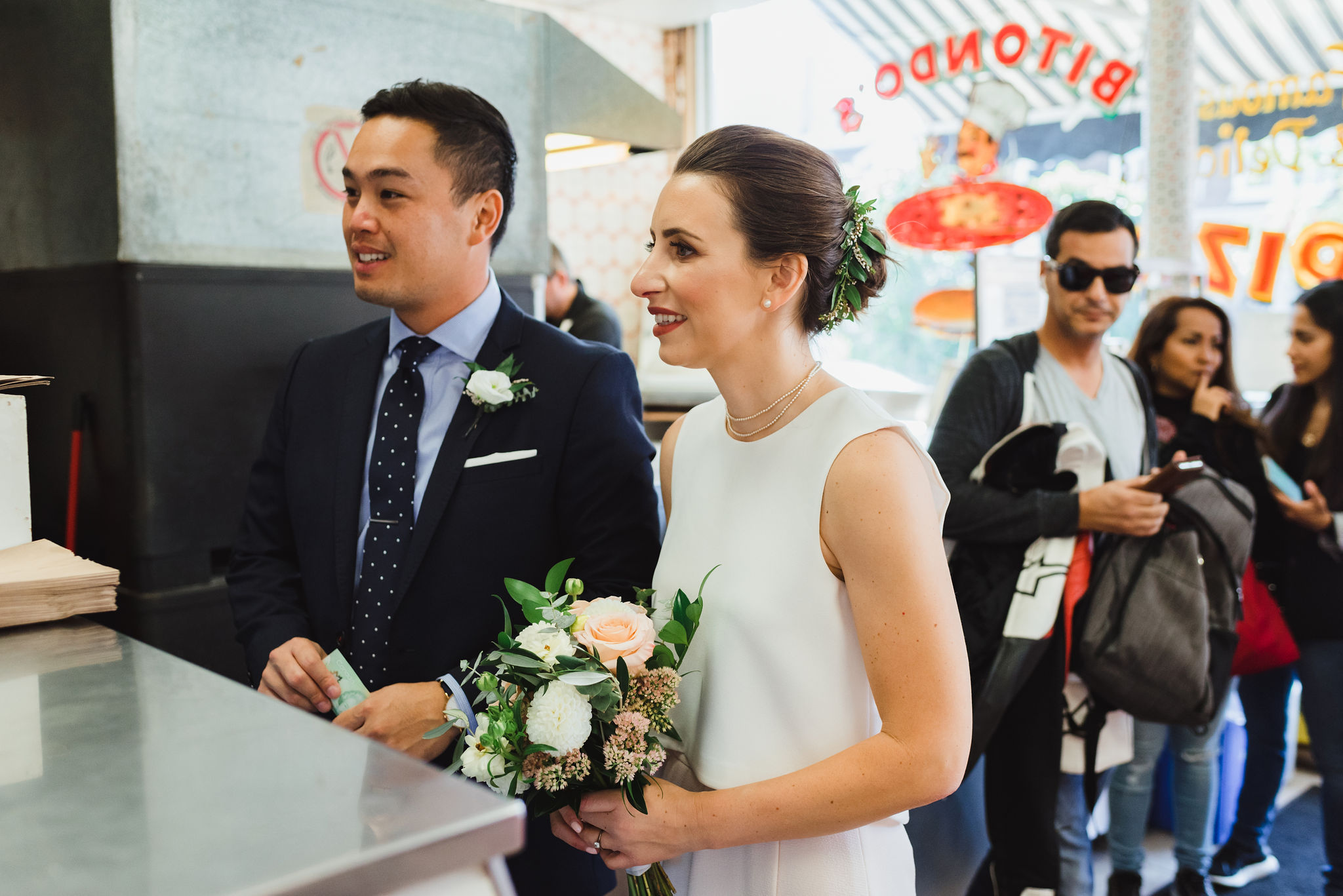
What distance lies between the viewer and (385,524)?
172 centimetres

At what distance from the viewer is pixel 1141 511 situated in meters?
2.40

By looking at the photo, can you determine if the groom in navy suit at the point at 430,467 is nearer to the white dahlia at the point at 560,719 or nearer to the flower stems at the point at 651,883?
the flower stems at the point at 651,883

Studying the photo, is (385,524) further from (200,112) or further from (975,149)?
(975,149)

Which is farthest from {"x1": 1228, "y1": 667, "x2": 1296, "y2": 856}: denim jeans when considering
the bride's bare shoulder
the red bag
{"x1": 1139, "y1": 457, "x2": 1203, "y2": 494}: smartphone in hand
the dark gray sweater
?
the bride's bare shoulder

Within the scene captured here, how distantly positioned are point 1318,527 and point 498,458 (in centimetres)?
258

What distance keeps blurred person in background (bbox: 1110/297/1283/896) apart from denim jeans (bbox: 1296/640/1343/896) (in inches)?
9.9

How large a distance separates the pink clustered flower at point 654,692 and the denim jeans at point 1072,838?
A: 172 centimetres

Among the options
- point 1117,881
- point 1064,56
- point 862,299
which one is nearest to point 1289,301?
point 1064,56

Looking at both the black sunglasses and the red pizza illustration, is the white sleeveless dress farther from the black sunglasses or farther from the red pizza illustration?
the red pizza illustration

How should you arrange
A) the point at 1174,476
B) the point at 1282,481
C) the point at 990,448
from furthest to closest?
the point at 1282,481 → the point at 990,448 → the point at 1174,476

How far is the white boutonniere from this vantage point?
1.69 metres

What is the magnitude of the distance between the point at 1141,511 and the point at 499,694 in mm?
1719

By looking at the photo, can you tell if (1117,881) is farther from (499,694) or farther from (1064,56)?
(1064,56)

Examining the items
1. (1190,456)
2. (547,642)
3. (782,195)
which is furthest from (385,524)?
(1190,456)
